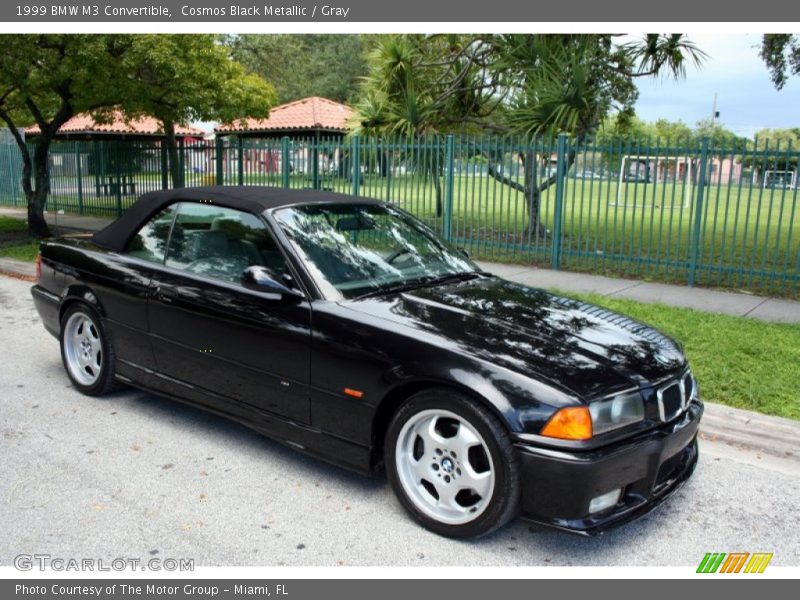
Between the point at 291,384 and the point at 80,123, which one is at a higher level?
the point at 80,123

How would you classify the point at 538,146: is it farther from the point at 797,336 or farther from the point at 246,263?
the point at 246,263

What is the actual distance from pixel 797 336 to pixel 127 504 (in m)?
6.23

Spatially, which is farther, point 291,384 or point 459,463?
point 291,384

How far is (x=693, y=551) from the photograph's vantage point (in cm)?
348

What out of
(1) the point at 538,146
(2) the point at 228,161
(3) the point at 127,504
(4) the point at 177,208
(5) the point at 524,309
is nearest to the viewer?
(3) the point at 127,504

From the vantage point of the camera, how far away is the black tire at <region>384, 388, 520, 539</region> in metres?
3.27

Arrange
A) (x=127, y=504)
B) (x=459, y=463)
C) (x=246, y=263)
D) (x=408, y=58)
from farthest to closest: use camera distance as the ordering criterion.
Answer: (x=408, y=58) < (x=246, y=263) < (x=127, y=504) < (x=459, y=463)

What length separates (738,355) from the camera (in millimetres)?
6391

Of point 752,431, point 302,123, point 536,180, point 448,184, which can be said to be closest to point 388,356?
point 752,431

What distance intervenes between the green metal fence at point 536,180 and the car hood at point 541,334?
628cm

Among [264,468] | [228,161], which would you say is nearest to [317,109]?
[228,161]

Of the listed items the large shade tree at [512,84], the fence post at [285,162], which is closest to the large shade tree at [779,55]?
the large shade tree at [512,84]

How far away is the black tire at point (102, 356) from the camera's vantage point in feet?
17.0

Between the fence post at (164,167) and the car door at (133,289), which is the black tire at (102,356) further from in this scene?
the fence post at (164,167)
